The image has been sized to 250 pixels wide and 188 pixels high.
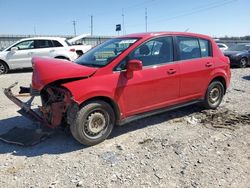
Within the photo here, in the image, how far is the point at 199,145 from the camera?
463cm

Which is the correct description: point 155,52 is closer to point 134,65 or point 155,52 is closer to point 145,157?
point 134,65

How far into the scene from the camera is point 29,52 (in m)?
13.6

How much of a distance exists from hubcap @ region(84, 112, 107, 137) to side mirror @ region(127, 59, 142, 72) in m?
0.90

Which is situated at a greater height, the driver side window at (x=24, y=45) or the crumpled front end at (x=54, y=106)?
the driver side window at (x=24, y=45)

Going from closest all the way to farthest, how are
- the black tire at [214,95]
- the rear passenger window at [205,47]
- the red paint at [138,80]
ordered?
the red paint at [138,80], the rear passenger window at [205,47], the black tire at [214,95]

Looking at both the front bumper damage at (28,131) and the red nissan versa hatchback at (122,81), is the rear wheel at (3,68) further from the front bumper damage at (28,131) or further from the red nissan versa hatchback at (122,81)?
the red nissan versa hatchback at (122,81)

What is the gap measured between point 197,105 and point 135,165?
3168mm

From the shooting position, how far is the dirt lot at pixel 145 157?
12.0ft

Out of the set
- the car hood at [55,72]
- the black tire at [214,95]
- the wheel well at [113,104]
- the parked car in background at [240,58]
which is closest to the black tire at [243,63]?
the parked car in background at [240,58]

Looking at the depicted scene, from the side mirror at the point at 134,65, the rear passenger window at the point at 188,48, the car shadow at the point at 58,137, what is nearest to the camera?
the car shadow at the point at 58,137

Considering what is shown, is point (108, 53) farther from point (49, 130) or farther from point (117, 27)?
point (117, 27)

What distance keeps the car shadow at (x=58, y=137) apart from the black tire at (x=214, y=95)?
28 centimetres

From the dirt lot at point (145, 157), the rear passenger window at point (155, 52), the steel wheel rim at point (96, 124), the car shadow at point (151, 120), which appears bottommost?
the dirt lot at point (145, 157)

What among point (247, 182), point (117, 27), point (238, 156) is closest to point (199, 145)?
point (238, 156)
